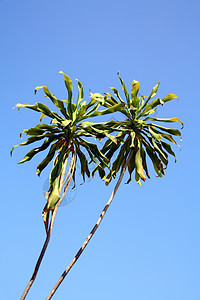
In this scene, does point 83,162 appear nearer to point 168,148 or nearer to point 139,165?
point 139,165

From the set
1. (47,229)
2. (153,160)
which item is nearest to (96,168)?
(153,160)


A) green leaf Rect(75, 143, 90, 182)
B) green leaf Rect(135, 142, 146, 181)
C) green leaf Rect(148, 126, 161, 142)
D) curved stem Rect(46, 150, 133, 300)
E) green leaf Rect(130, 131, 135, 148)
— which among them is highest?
green leaf Rect(148, 126, 161, 142)

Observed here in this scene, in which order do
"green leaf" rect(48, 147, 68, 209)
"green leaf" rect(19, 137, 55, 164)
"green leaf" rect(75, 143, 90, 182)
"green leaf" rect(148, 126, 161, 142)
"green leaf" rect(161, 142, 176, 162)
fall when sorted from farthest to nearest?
"green leaf" rect(161, 142, 176, 162)
"green leaf" rect(148, 126, 161, 142)
"green leaf" rect(75, 143, 90, 182)
"green leaf" rect(19, 137, 55, 164)
"green leaf" rect(48, 147, 68, 209)

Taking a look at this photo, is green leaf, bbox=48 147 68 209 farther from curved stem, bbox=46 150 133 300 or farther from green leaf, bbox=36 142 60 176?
curved stem, bbox=46 150 133 300

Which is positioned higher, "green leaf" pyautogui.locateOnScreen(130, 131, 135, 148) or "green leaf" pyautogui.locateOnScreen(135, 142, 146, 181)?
"green leaf" pyautogui.locateOnScreen(130, 131, 135, 148)

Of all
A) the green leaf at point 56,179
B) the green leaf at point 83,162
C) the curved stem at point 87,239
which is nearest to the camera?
the curved stem at point 87,239

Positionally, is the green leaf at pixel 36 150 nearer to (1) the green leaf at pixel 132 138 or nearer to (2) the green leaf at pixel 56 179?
(2) the green leaf at pixel 56 179

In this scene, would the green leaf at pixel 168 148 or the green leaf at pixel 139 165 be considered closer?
the green leaf at pixel 139 165

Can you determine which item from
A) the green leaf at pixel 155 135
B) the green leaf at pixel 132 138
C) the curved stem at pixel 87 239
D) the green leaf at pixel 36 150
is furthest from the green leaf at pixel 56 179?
the green leaf at pixel 155 135

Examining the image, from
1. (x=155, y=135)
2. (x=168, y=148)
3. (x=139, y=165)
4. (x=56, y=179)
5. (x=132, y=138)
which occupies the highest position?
(x=168, y=148)

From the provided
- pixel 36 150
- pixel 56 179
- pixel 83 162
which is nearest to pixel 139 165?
pixel 83 162

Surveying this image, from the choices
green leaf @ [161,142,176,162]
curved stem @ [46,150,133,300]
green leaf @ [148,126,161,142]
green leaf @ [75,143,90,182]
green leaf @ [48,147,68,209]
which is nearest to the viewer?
curved stem @ [46,150,133,300]

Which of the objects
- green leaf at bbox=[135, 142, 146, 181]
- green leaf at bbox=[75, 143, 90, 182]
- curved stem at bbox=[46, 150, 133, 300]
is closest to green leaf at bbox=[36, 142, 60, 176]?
green leaf at bbox=[75, 143, 90, 182]

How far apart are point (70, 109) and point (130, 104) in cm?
203
